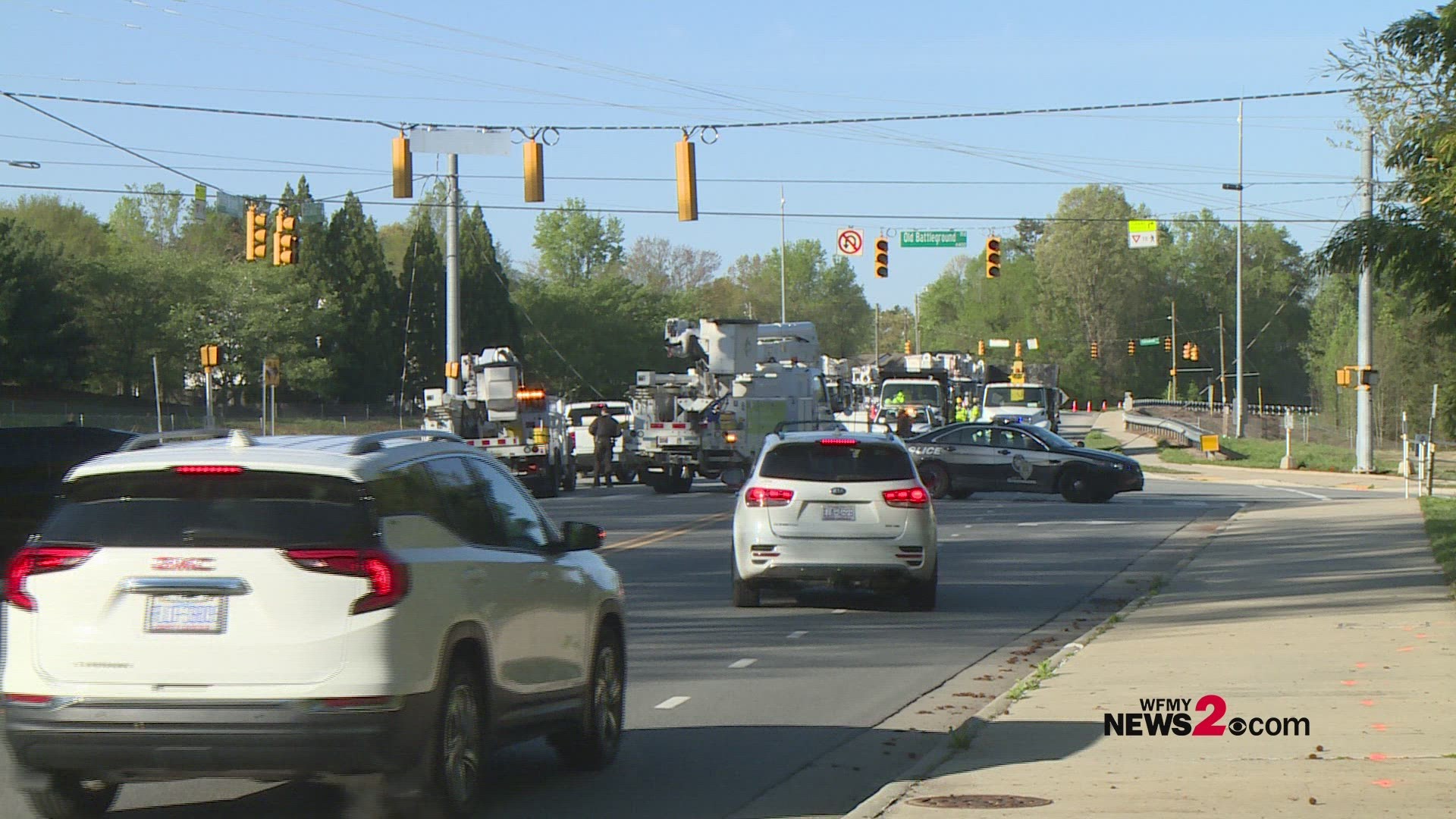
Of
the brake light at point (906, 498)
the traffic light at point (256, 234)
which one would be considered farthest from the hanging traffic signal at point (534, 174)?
the brake light at point (906, 498)

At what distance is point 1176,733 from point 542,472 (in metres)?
26.6

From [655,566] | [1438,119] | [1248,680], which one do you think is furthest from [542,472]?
[1248,680]

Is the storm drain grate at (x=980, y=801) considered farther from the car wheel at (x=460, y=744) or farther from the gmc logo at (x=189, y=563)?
the gmc logo at (x=189, y=563)

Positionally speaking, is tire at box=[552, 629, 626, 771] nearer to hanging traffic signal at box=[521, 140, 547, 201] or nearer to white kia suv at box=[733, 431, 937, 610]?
white kia suv at box=[733, 431, 937, 610]

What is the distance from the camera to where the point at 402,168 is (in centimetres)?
2711

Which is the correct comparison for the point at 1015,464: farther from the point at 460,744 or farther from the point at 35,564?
the point at 35,564

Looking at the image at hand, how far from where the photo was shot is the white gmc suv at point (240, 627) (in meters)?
6.37

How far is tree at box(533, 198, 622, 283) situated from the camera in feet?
421

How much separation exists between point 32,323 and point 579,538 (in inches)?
2489

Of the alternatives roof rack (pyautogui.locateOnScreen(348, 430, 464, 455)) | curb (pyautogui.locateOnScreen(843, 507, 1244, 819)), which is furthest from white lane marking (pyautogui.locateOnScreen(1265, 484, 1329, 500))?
roof rack (pyautogui.locateOnScreen(348, 430, 464, 455))

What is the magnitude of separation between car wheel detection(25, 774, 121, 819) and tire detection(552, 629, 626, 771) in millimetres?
2163

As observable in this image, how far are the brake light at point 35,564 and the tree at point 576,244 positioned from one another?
400 feet

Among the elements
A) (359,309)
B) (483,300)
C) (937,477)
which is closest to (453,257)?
(937,477)

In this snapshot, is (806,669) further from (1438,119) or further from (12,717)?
(1438,119)
